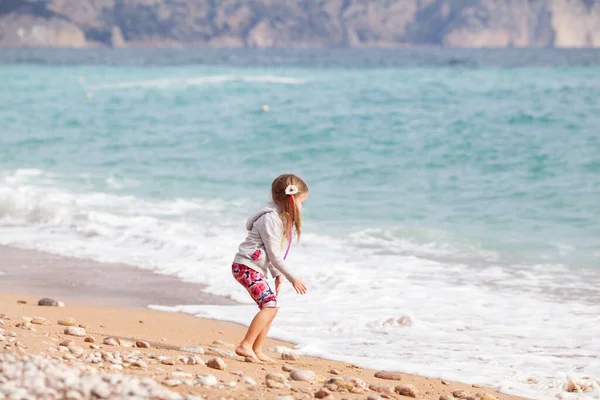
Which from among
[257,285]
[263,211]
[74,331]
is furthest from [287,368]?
[74,331]

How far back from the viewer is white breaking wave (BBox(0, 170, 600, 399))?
6297mm

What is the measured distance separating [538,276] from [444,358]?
3.04 metres

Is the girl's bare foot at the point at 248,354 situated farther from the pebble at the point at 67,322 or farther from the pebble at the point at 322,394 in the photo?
the pebble at the point at 67,322

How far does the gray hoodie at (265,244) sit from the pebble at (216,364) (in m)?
0.63

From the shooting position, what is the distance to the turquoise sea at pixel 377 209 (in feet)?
23.2

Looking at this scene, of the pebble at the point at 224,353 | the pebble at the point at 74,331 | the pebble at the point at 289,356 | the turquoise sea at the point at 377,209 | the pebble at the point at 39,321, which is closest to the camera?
the pebble at the point at 224,353

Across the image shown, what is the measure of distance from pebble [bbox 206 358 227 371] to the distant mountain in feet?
601

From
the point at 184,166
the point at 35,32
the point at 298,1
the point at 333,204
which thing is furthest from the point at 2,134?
the point at 298,1

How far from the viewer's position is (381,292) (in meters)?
8.28

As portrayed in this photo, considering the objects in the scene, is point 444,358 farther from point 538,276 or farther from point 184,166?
point 184,166

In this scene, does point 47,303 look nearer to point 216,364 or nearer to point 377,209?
point 216,364

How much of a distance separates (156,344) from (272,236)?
3.88ft

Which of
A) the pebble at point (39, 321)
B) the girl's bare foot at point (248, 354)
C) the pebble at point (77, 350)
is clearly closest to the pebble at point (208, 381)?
the pebble at point (77, 350)

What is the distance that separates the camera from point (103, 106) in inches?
1302
